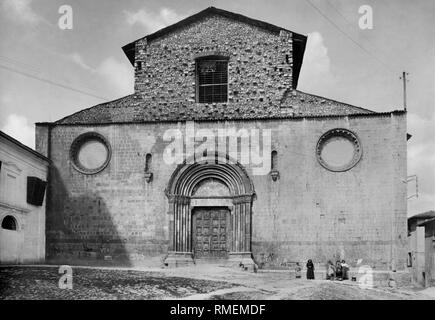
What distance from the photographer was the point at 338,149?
933 inches

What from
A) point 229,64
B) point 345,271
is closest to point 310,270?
point 345,271

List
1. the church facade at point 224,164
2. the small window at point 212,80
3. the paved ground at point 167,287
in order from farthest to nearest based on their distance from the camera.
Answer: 1. the small window at point 212,80
2. the church facade at point 224,164
3. the paved ground at point 167,287

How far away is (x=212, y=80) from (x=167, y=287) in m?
10.6

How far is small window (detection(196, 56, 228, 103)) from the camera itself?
25.3 metres

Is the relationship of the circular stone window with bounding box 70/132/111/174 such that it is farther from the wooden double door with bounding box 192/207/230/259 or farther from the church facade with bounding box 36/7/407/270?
the wooden double door with bounding box 192/207/230/259

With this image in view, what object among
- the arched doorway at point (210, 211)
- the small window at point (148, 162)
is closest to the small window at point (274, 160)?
the arched doorway at point (210, 211)

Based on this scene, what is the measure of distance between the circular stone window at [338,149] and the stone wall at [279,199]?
22 cm

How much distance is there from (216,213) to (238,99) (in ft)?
15.4

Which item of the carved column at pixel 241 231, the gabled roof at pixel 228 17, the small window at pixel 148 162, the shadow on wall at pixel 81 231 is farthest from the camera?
the gabled roof at pixel 228 17

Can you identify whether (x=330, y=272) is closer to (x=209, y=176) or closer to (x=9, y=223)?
(x=209, y=176)

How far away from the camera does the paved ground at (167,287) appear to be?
53.8 ft

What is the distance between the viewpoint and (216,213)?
2422 cm

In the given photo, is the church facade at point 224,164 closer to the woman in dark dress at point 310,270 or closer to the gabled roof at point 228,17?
the gabled roof at point 228,17
